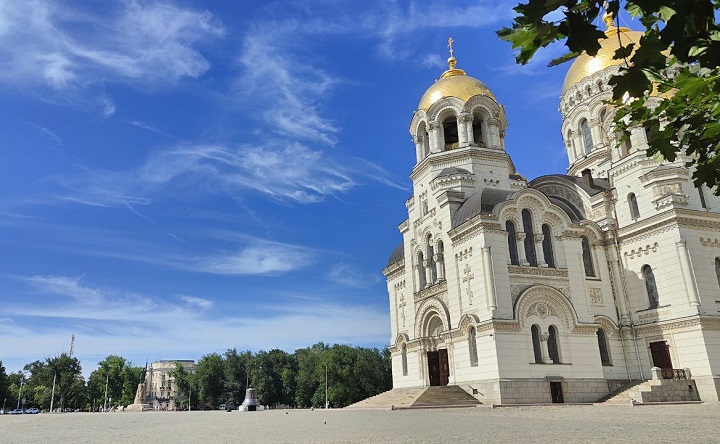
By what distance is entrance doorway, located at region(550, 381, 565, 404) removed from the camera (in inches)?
904

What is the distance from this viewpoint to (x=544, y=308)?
24.0m

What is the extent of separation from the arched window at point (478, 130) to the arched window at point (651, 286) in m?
9.77

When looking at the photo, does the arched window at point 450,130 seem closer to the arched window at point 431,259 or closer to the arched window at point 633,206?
the arched window at point 431,259

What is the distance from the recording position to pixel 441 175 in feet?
91.1

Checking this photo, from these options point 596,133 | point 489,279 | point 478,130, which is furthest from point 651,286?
point 478,130

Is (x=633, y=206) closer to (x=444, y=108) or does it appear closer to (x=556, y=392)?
(x=556, y=392)

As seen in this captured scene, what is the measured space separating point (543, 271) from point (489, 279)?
2.96 m

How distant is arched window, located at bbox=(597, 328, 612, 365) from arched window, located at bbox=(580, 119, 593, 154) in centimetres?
1204

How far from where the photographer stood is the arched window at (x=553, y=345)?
77.9 feet

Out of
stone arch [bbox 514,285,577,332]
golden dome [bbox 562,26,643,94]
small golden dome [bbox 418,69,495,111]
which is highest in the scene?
golden dome [bbox 562,26,643,94]

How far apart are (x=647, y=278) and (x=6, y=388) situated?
67.9 meters

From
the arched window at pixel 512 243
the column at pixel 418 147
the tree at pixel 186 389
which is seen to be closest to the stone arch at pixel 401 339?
the arched window at pixel 512 243

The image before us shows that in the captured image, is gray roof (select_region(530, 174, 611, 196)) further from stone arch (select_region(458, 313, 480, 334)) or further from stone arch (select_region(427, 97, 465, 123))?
stone arch (select_region(458, 313, 480, 334))

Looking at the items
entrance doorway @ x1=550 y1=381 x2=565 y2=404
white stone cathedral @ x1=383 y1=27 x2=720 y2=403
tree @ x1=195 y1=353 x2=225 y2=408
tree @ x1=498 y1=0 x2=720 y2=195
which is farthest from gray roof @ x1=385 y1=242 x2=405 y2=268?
tree @ x1=195 y1=353 x2=225 y2=408
